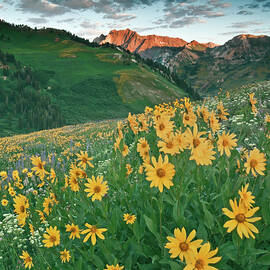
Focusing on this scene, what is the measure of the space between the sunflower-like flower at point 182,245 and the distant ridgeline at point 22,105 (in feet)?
173

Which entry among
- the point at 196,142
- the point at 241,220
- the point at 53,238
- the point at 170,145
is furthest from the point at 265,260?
the point at 53,238

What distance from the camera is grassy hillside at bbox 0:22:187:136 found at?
80.6 metres

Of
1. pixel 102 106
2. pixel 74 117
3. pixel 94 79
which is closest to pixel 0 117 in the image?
pixel 74 117

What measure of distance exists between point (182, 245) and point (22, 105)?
68716mm

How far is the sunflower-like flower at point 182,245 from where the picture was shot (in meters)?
1.44

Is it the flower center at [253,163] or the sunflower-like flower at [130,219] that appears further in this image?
the sunflower-like flower at [130,219]

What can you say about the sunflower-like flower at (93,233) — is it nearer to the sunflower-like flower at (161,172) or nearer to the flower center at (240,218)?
the sunflower-like flower at (161,172)

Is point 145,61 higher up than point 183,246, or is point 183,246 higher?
point 145,61

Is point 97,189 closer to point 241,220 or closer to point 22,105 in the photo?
point 241,220

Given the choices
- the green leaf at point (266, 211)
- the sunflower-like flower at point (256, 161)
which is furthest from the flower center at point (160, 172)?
the green leaf at point (266, 211)

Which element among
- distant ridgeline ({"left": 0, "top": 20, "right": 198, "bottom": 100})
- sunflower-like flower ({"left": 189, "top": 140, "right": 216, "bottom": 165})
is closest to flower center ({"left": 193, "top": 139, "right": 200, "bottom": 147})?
sunflower-like flower ({"left": 189, "top": 140, "right": 216, "bottom": 165})

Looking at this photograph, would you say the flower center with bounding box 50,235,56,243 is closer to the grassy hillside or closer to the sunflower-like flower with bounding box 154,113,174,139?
the sunflower-like flower with bounding box 154,113,174,139

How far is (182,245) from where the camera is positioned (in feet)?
4.88

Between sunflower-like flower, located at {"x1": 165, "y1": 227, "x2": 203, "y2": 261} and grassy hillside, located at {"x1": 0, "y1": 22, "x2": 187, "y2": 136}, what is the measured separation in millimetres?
67021
